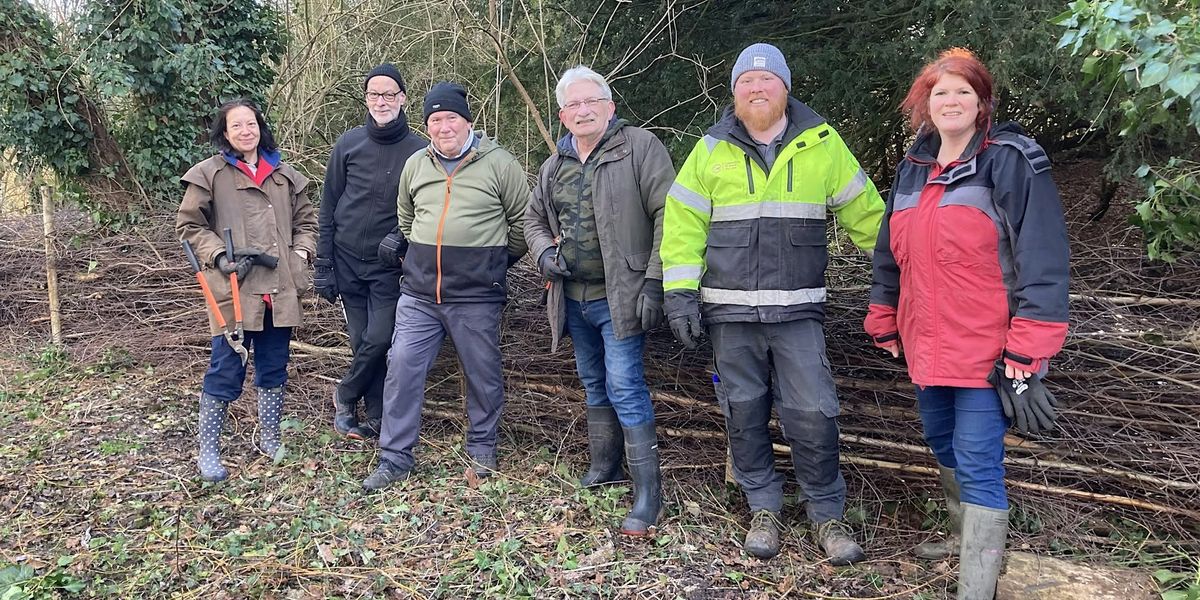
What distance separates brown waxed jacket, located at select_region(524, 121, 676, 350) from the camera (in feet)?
11.2

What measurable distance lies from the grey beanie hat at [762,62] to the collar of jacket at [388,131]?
1.90m

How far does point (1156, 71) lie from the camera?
94.2 inches

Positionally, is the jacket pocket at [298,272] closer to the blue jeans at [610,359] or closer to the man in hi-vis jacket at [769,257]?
the blue jeans at [610,359]

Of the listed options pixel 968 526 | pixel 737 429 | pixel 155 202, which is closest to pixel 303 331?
pixel 155 202

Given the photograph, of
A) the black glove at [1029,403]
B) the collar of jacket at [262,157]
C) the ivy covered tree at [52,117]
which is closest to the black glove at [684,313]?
the black glove at [1029,403]

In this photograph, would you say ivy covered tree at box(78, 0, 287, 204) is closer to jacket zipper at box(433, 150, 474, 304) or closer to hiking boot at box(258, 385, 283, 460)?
hiking boot at box(258, 385, 283, 460)

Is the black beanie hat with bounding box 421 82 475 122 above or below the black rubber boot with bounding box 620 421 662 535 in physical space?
above

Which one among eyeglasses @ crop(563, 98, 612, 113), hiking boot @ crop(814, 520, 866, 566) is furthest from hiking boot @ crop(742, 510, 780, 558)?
Answer: eyeglasses @ crop(563, 98, 612, 113)

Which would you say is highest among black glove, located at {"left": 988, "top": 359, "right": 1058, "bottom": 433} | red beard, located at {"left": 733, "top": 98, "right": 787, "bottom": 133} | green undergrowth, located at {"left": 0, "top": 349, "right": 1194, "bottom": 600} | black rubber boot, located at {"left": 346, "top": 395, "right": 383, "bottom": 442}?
red beard, located at {"left": 733, "top": 98, "right": 787, "bottom": 133}

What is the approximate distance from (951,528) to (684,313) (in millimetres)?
1485

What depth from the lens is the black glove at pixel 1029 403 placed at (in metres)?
2.63

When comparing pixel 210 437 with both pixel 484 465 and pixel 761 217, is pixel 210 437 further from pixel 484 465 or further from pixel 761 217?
pixel 761 217

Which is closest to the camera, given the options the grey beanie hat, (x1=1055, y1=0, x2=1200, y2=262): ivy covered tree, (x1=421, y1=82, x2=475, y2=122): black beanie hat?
(x1=1055, y1=0, x2=1200, y2=262): ivy covered tree

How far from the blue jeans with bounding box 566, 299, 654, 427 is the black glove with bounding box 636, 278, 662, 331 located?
156mm
